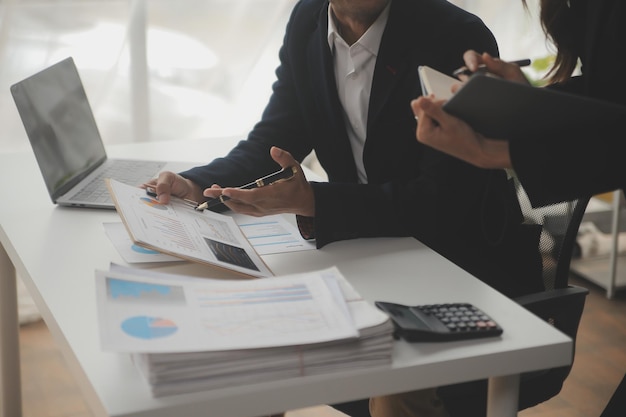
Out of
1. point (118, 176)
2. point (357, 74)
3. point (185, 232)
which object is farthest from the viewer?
point (118, 176)

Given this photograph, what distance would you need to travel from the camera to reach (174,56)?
301cm

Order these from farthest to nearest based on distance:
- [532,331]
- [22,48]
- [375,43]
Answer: [22,48] < [375,43] < [532,331]

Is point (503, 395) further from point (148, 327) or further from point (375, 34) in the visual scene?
point (375, 34)

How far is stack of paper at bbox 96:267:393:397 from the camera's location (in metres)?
0.92

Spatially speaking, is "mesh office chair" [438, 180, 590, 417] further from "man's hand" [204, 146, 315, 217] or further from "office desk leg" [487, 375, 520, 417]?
"man's hand" [204, 146, 315, 217]

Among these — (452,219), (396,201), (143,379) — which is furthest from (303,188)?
(143,379)

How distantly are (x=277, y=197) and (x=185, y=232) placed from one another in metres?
0.16

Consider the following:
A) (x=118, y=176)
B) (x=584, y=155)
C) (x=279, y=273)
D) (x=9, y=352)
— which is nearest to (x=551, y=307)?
(x=584, y=155)

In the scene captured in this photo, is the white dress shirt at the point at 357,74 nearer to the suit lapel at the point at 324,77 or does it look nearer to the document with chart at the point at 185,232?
the suit lapel at the point at 324,77

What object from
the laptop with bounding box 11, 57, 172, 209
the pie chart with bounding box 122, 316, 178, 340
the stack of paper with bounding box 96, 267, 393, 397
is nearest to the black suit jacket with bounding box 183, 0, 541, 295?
the laptop with bounding box 11, 57, 172, 209

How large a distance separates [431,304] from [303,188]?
1.13ft

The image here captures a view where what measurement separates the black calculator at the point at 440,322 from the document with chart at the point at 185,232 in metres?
0.26

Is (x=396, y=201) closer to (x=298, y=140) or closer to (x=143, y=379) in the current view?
(x=298, y=140)

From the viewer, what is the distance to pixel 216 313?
39.8 inches
